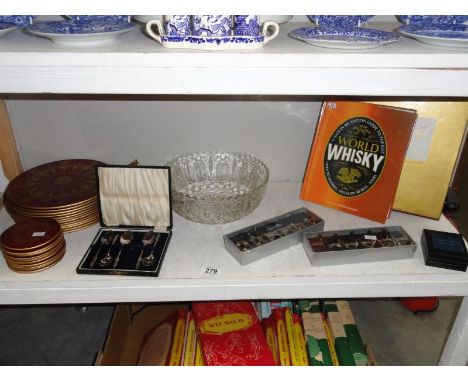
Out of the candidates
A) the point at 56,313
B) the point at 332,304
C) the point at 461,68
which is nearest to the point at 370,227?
the point at 332,304

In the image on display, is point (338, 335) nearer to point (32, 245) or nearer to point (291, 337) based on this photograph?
point (291, 337)

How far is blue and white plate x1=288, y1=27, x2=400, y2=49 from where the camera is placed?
2.43 ft

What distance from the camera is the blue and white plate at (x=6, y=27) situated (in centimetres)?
78

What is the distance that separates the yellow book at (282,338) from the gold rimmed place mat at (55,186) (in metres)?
0.63

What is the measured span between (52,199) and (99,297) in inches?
11.6

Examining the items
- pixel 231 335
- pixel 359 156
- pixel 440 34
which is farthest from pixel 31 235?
pixel 440 34

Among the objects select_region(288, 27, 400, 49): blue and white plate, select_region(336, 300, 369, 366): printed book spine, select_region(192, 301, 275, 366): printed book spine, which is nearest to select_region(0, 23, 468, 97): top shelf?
select_region(288, 27, 400, 49): blue and white plate

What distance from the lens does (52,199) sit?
1003mm

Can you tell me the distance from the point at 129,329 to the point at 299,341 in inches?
21.4

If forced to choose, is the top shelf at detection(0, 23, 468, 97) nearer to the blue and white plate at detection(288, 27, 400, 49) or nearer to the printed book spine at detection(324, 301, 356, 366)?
the blue and white plate at detection(288, 27, 400, 49)

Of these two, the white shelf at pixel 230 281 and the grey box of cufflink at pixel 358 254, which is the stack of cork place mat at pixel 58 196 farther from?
the grey box of cufflink at pixel 358 254

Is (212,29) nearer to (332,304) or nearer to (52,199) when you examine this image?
(52,199)

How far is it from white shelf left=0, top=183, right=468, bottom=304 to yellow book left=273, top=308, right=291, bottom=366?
27 centimetres

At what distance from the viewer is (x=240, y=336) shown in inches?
39.9
